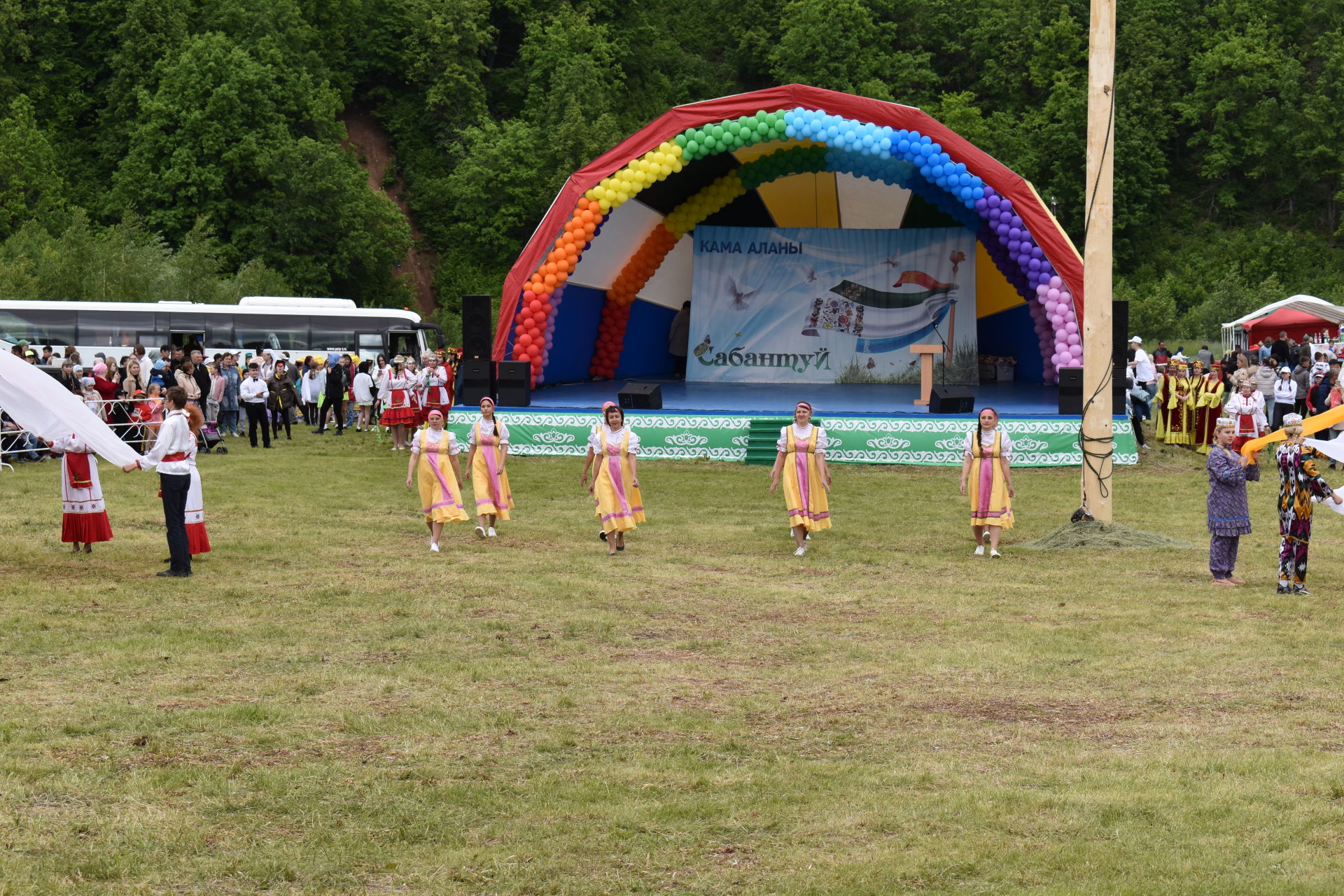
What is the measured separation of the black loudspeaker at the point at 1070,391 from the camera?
2189 centimetres

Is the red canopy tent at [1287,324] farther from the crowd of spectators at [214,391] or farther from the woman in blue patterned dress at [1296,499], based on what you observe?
the woman in blue patterned dress at [1296,499]

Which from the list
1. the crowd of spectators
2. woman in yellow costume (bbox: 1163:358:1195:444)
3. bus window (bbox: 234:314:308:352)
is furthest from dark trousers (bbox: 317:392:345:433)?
woman in yellow costume (bbox: 1163:358:1195:444)

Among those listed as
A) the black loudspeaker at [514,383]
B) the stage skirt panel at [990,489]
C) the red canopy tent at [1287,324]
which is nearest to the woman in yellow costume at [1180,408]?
the black loudspeaker at [514,383]

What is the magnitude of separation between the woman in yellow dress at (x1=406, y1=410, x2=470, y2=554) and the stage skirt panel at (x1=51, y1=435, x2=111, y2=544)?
2.82 meters

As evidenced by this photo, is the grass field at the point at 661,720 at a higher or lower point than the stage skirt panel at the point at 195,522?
lower

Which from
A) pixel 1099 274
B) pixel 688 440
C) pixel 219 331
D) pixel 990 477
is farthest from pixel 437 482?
pixel 219 331

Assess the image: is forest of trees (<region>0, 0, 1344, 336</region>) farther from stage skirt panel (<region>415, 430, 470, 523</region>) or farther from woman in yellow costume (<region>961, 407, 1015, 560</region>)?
woman in yellow costume (<region>961, 407, 1015, 560</region>)

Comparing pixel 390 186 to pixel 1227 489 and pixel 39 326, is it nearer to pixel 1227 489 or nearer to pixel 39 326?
pixel 39 326

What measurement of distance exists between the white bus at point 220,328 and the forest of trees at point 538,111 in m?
11.3

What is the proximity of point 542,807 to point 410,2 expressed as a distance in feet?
194

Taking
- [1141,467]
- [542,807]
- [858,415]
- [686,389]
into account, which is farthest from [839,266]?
[542,807]

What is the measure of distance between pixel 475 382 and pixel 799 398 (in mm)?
5814

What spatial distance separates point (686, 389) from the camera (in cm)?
2780

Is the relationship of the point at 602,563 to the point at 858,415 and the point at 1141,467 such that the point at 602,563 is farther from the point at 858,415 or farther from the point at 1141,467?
the point at 1141,467
